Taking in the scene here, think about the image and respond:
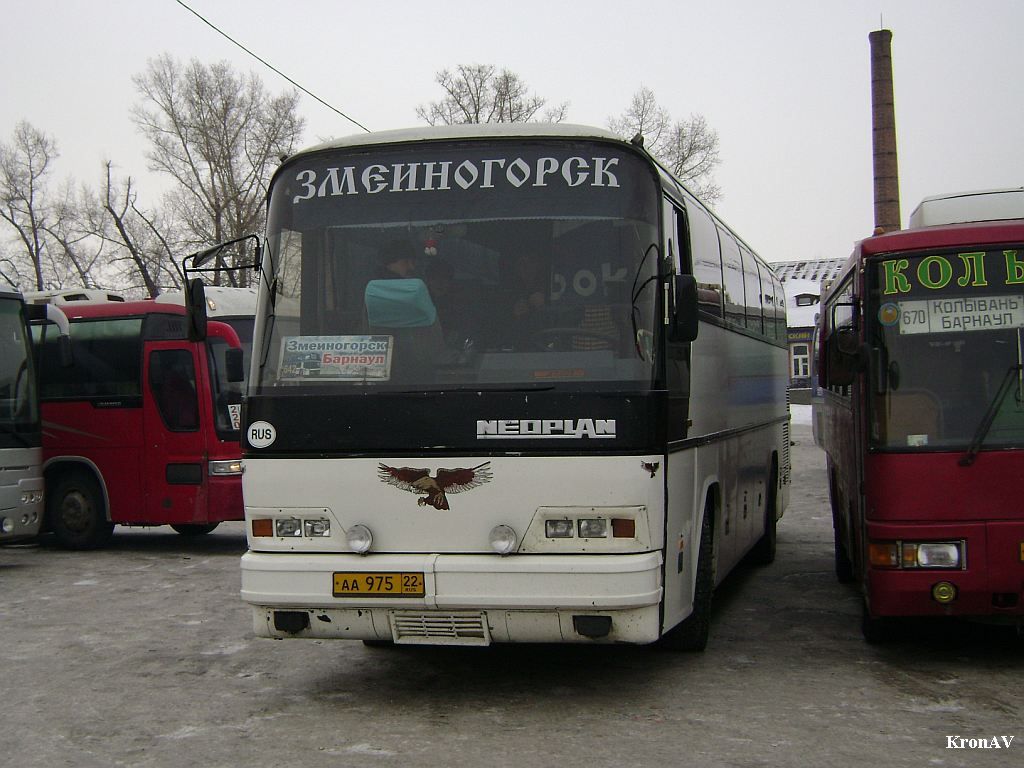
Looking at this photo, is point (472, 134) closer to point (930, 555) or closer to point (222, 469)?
point (930, 555)

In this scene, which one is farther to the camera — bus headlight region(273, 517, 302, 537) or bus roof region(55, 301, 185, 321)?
bus roof region(55, 301, 185, 321)

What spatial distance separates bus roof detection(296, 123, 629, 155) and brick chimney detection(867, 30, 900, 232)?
Result: 1386 inches

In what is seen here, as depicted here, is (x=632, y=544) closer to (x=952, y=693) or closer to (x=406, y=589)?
(x=406, y=589)

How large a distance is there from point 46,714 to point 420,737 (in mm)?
2217

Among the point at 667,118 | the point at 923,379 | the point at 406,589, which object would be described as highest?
the point at 667,118

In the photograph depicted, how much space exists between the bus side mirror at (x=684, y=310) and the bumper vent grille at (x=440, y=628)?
1.79 metres

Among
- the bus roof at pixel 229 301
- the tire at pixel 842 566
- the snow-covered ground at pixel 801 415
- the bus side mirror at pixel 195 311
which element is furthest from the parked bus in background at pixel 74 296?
the snow-covered ground at pixel 801 415

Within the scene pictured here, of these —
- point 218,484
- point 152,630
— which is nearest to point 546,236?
point 152,630

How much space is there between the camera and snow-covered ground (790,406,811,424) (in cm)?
5231

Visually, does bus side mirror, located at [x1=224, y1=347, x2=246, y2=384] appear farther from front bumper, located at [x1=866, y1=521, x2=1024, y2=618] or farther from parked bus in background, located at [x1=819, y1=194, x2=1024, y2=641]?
front bumper, located at [x1=866, y1=521, x2=1024, y2=618]

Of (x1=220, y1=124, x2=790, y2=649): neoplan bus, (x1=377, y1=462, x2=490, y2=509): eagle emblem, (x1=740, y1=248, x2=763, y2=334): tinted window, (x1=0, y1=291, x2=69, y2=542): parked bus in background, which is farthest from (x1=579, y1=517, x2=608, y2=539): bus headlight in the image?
(x1=0, y1=291, x2=69, y2=542): parked bus in background

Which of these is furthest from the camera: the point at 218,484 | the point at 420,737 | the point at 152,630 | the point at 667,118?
the point at 667,118

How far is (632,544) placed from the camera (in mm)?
6473

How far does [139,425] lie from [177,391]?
2.06 ft
